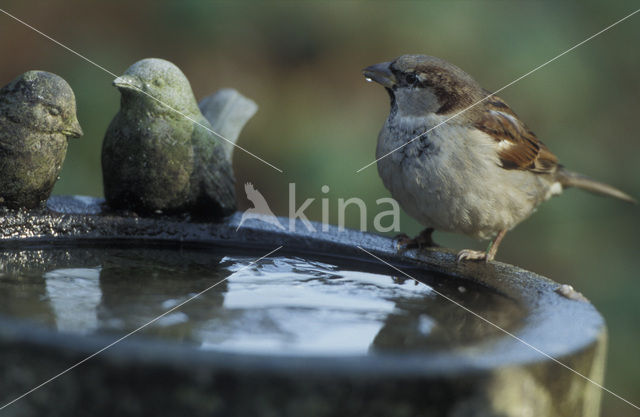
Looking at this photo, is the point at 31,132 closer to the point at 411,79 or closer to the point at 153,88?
the point at 153,88

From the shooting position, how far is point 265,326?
1601 mm

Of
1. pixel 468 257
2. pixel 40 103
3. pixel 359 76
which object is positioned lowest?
pixel 468 257

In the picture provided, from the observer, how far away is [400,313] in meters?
1.82

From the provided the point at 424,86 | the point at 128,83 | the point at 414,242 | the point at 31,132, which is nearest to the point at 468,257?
the point at 414,242

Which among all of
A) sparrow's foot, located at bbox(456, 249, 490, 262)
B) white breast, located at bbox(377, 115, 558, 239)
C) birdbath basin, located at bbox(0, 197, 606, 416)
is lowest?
birdbath basin, located at bbox(0, 197, 606, 416)

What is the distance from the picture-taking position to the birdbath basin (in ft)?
3.93

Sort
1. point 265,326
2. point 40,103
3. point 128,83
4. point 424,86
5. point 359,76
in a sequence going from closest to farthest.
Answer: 1. point 265,326
2. point 40,103
3. point 128,83
4. point 424,86
5. point 359,76

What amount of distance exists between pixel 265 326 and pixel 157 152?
3.61 feet

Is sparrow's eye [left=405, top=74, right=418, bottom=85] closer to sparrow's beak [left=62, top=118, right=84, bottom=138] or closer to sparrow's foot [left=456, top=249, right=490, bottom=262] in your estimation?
sparrow's foot [left=456, top=249, right=490, bottom=262]

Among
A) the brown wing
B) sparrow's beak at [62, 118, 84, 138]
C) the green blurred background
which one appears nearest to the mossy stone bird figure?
sparrow's beak at [62, 118, 84, 138]

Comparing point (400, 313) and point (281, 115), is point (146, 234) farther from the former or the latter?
point (281, 115)

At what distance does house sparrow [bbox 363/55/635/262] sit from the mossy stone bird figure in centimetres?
66

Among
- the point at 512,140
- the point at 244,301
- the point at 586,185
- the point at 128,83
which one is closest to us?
the point at 244,301

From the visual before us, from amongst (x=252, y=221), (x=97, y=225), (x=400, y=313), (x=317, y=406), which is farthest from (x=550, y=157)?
(x=317, y=406)
